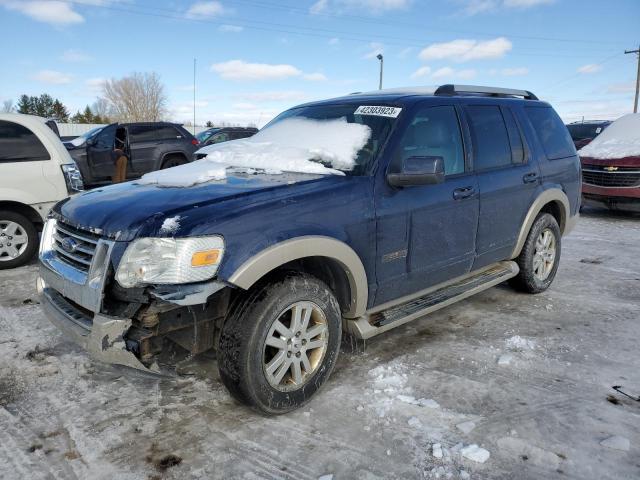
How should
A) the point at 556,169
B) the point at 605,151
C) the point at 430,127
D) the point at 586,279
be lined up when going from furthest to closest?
the point at 605,151, the point at 586,279, the point at 556,169, the point at 430,127

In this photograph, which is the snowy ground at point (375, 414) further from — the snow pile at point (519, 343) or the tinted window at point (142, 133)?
the tinted window at point (142, 133)

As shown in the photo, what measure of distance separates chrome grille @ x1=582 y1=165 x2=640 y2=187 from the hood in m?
7.81

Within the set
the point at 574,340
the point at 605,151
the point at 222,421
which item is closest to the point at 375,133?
the point at 222,421

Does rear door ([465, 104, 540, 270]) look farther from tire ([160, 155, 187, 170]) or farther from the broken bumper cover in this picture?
tire ([160, 155, 187, 170])

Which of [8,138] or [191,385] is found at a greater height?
[8,138]

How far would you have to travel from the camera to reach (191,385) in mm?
3021

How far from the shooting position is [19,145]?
5625 mm

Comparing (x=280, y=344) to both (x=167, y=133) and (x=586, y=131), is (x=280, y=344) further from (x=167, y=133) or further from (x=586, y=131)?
(x=586, y=131)

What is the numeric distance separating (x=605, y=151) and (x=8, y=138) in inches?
384

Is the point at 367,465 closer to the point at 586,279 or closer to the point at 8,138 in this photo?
the point at 586,279

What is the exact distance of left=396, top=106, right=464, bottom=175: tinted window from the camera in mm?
3256

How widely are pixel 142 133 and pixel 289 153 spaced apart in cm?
977

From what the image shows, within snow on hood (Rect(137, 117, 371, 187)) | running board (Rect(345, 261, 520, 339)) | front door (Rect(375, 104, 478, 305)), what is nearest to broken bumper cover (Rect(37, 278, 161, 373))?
snow on hood (Rect(137, 117, 371, 187))

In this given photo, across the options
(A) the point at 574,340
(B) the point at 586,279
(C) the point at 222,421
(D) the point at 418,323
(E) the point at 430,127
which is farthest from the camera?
(B) the point at 586,279
